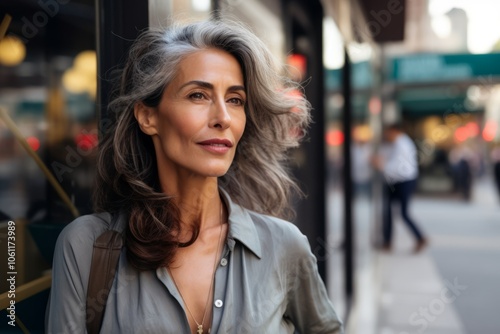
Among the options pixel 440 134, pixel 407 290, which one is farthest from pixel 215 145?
pixel 440 134

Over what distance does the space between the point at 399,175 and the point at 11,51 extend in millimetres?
8917

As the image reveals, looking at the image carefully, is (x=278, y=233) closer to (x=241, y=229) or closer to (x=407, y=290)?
(x=241, y=229)

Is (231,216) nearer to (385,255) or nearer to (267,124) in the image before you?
(267,124)

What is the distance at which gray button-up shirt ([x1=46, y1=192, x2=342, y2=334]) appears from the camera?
143 centimetres

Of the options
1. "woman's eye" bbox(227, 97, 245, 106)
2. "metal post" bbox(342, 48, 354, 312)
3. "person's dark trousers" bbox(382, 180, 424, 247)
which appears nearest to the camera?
"woman's eye" bbox(227, 97, 245, 106)

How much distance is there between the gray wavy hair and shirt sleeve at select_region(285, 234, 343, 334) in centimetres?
30

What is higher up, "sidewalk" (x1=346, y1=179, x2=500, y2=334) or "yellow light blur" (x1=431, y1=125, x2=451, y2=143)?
"yellow light blur" (x1=431, y1=125, x2=451, y2=143)

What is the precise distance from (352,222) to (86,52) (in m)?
5.45

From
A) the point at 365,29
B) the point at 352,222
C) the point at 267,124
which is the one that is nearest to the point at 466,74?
the point at 365,29

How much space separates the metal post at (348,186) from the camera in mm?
6723

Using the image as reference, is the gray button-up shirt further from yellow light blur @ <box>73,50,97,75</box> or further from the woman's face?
yellow light blur @ <box>73,50,97,75</box>

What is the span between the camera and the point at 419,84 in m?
10.6

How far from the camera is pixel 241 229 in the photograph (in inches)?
65.9

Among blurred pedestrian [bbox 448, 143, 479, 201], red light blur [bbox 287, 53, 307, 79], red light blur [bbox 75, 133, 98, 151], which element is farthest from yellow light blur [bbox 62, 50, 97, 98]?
blurred pedestrian [bbox 448, 143, 479, 201]
